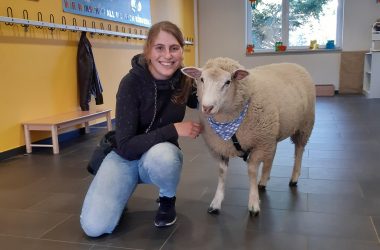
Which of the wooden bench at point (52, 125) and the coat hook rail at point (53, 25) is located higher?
the coat hook rail at point (53, 25)

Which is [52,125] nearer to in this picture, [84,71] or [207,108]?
[84,71]

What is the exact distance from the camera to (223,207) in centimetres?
236

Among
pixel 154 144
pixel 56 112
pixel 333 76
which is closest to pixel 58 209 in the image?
pixel 154 144

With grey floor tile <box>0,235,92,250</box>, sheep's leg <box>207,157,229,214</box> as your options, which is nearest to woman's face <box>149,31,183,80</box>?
sheep's leg <box>207,157,229,214</box>

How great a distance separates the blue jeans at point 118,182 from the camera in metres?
1.99

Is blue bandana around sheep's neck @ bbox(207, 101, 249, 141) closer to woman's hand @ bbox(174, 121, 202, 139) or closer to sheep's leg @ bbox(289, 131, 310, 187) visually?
woman's hand @ bbox(174, 121, 202, 139)

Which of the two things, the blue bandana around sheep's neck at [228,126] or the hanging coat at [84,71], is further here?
the hanging coat at [84,71]

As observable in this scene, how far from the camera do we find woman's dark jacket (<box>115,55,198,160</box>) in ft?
6.69

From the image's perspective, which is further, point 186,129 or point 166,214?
point 166,214

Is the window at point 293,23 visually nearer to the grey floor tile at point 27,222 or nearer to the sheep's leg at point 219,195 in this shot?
the sheep's leg at point 219,195

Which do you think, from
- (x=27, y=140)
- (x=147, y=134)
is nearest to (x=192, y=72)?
(x=147, y=134)

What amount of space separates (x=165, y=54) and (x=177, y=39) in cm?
12

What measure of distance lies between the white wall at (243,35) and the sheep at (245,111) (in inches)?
279

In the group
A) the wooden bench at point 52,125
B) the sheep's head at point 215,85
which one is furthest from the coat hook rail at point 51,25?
the sheep's head at point 215,85
